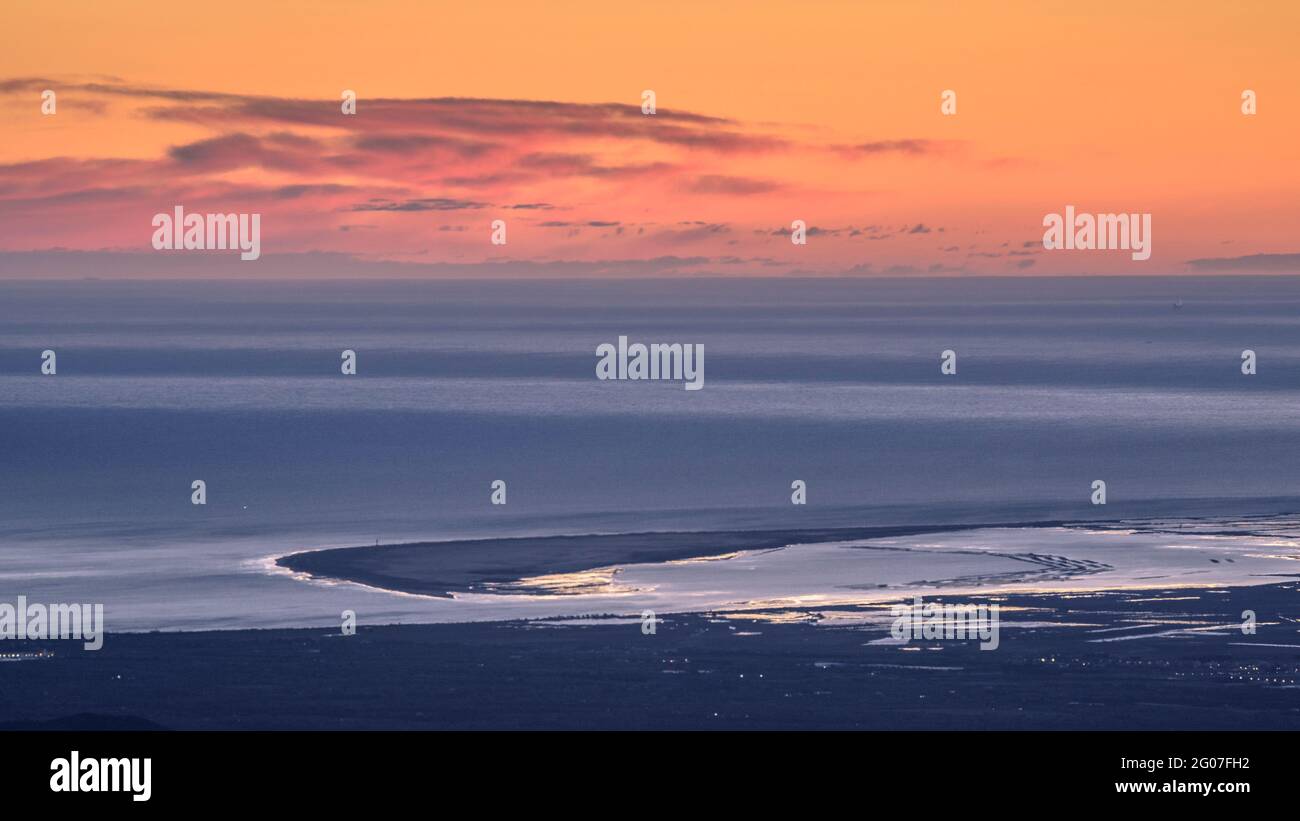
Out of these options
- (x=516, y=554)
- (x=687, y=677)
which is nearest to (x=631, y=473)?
(x=516, y=554)

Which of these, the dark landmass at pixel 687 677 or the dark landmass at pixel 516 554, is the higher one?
the dark landmass at pixel 516 554

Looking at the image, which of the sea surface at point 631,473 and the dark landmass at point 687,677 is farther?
the sea surface at point 631,473

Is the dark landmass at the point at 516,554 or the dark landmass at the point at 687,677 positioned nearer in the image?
the dark landmass at the point at 687,677

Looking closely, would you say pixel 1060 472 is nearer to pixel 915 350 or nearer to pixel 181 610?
pixel 181 610

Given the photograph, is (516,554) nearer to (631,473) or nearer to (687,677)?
(687,677)

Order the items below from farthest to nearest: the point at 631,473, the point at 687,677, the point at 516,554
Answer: the point at 631,473, the point at 516,554, the point at 687,677
